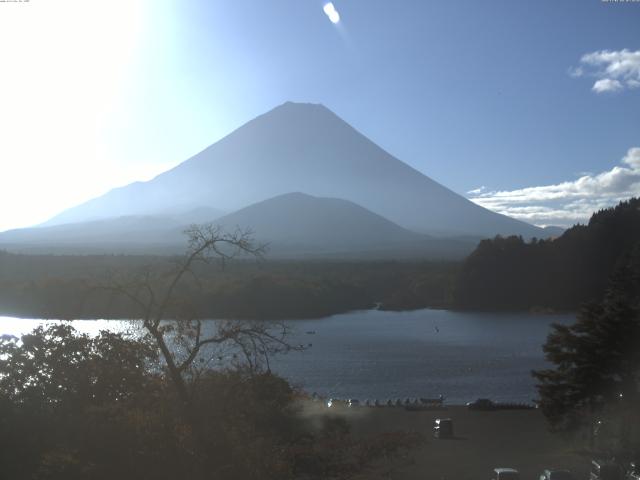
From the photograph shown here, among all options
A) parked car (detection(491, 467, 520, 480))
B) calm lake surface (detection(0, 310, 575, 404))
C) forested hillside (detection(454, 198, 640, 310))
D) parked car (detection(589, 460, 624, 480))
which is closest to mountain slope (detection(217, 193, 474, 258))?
forested hillside (detection(454, 198, 640, 310))

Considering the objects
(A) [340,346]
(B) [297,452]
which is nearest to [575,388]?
(B) [297,452]

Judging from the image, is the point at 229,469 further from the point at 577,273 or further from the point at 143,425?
the point at 577,273

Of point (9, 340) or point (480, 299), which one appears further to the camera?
point (480, 299)

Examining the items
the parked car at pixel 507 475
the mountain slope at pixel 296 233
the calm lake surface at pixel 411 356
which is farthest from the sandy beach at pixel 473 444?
the mountain slope at pixel 296 233

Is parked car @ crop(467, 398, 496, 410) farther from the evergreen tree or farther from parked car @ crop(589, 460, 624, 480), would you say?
parked car @ crop(589, 460, 624, 480)

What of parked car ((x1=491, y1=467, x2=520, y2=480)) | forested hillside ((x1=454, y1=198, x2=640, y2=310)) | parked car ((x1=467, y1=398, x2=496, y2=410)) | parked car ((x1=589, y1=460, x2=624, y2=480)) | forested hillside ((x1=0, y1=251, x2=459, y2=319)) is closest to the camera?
parked car ((x1=589, y1=460, x2=624, y2=480))

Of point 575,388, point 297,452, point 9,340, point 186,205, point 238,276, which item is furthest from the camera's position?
point 186,205

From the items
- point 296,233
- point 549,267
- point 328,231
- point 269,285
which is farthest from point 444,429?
point 328,231
